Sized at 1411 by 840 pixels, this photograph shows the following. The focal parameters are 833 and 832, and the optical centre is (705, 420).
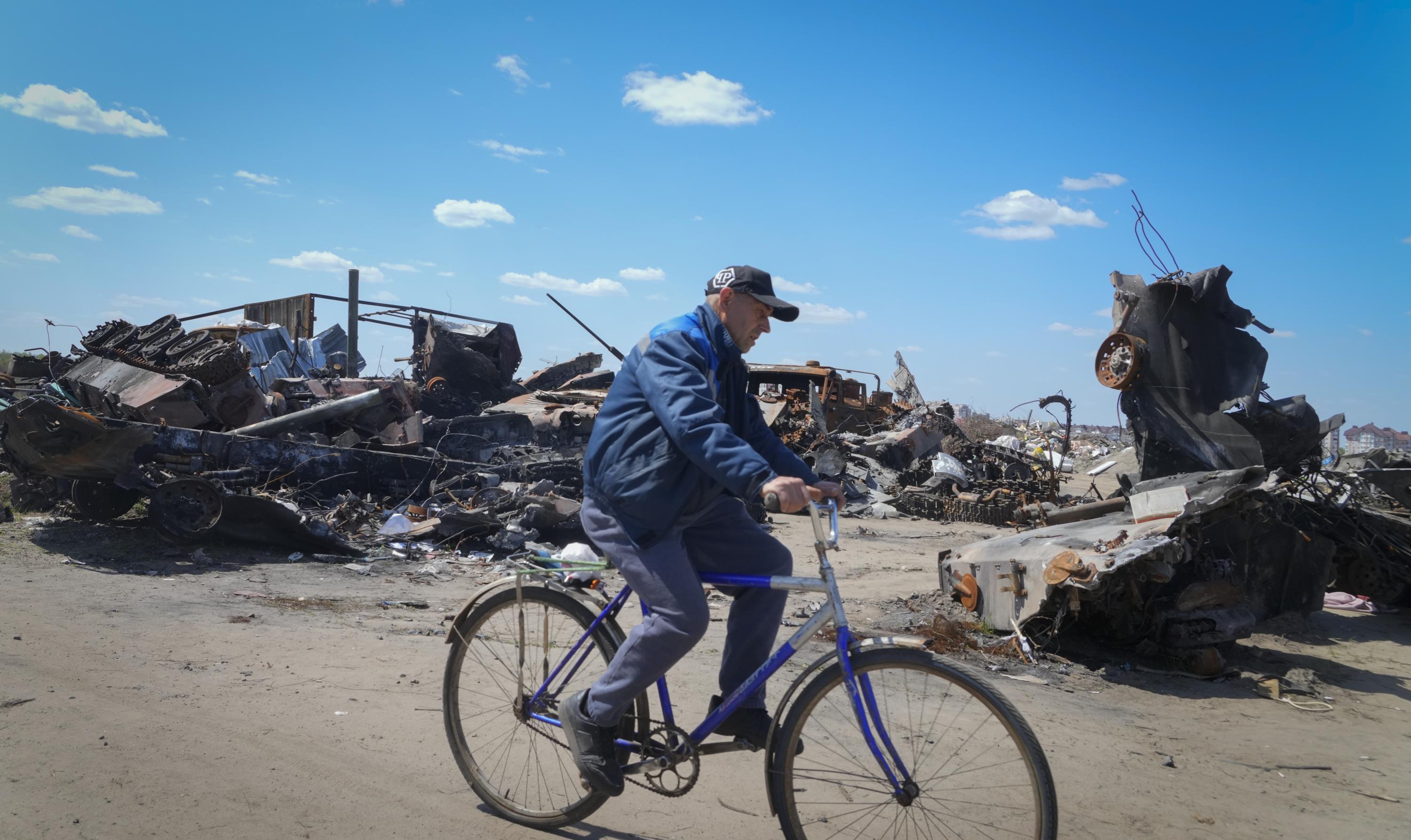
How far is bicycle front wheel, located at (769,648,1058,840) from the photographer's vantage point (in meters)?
2.39

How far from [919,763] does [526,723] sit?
140 cm

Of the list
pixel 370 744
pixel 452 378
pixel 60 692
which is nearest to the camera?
pixel 370 744

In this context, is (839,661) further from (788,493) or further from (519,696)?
(519,696)

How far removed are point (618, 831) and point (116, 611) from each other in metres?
4.42

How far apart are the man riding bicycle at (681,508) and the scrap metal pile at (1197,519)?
139 inches

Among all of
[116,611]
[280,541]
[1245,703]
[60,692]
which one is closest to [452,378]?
[280,541]

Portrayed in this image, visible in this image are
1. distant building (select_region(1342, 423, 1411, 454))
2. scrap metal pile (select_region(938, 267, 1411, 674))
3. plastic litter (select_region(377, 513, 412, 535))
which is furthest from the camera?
distant building (select_region(1342, 423, 1411, 454))

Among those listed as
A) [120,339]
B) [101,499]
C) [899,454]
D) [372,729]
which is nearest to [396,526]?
[101,499]

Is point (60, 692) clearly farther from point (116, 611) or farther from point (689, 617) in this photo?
point (689, 617)

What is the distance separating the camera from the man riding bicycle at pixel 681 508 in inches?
97.6

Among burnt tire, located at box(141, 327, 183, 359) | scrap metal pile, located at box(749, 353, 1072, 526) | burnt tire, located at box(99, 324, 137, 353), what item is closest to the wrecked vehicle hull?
scrap metal pile, located at box(749, 353, 1072, 526)

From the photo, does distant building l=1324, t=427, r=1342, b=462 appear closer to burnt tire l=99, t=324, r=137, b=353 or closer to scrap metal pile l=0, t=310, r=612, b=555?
scrap metal pile l=0, t=310, r=612, b=555

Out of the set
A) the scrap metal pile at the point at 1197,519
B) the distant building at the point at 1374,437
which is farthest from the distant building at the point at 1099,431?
the scrap metal pile at the point at 1197,519

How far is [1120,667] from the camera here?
19.2ft
